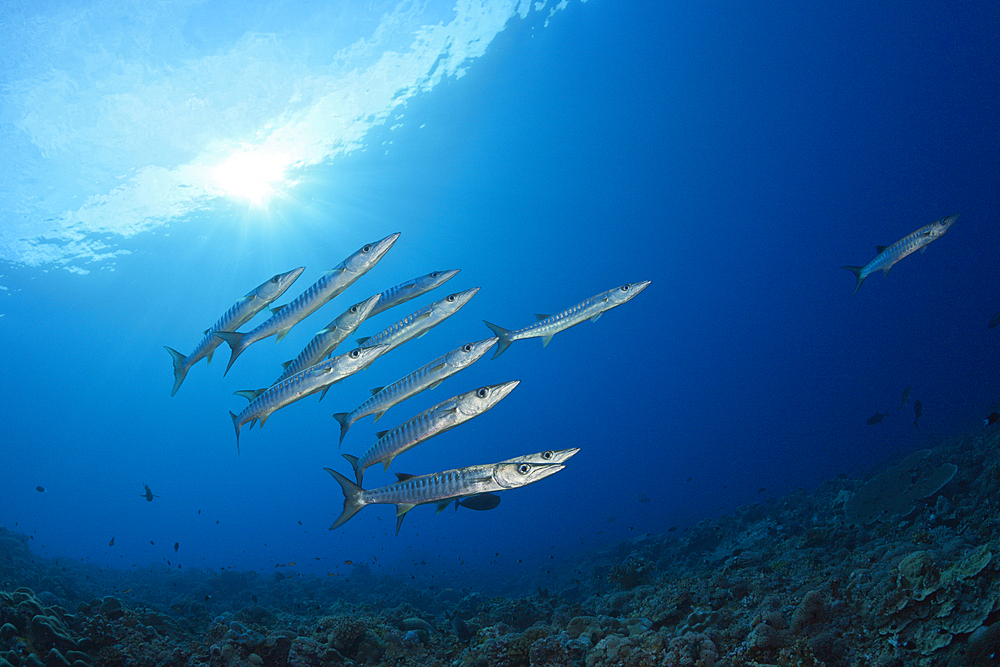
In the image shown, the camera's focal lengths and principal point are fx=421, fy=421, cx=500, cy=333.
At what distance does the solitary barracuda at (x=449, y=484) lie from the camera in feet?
11.8

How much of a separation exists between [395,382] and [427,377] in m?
0.47

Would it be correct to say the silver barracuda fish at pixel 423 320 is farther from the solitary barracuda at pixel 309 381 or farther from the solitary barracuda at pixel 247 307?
the solitary barracuda at pixel 247 307

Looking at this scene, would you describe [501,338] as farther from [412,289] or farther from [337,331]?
[337,331]

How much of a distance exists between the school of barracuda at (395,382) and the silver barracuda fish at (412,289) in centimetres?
2

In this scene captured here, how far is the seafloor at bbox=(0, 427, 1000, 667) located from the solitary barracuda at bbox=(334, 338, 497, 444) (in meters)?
3.23

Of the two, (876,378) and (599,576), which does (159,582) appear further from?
(876,378)

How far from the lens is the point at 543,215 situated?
47312mm

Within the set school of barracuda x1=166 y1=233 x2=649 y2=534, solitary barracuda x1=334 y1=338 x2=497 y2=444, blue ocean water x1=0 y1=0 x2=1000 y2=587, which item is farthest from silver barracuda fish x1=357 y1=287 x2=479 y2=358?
blue ocean water x1=0 y1=0 x2=1000 y2=587

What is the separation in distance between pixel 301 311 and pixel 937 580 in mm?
7530

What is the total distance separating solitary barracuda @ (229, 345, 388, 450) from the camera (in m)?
5.23

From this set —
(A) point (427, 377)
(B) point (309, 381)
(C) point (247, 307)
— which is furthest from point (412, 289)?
(C) point (247, 307)

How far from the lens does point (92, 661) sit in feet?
17.4

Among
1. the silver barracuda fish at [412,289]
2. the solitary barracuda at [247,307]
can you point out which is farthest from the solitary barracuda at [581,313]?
the solitary barracuda at [247,307]

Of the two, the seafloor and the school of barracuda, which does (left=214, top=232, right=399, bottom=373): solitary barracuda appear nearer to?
the school of barracuda
